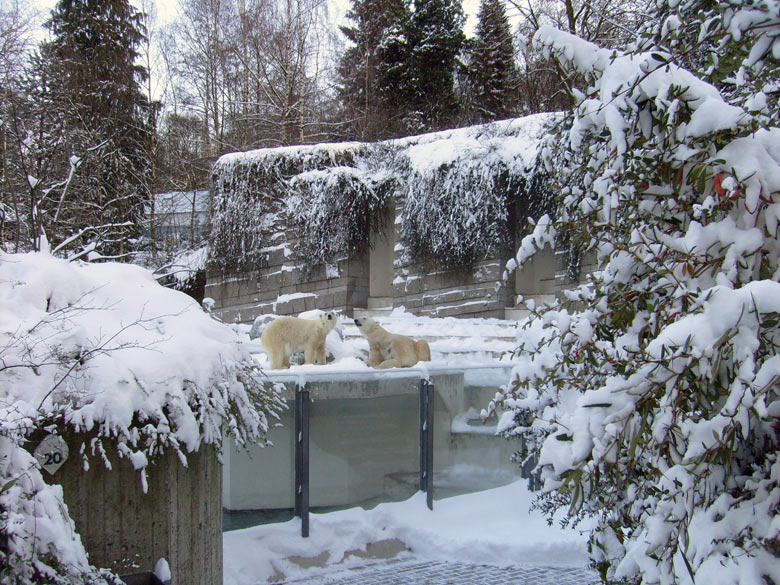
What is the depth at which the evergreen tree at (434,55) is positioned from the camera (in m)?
18.4

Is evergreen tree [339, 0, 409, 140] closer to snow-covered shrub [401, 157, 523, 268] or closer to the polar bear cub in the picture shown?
snow-covered shrub [401, 157, 523, 268]

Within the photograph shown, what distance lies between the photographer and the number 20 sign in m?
2.70


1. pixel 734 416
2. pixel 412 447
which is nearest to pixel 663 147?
pixel 734 416

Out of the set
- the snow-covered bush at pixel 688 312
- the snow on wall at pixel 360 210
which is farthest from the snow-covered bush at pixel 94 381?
the snow on wall at pixel 360 210

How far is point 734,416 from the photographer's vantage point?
4.26 ft

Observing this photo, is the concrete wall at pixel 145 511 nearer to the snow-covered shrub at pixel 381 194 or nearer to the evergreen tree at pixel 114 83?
the snow-covered shrub at pixel 381 194

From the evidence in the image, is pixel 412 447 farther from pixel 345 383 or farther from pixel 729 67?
pixel 729 67

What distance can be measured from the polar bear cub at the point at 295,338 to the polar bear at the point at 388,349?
37 cm

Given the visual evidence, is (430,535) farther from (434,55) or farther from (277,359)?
(434,55)

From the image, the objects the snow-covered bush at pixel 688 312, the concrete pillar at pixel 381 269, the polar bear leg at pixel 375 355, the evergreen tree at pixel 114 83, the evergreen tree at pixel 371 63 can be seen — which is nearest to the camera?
the snow-covered bush at pixel 688 312

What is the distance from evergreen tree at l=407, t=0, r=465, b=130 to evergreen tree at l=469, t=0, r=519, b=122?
2.01ft

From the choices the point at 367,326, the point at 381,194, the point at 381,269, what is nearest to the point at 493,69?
the point at 381,194

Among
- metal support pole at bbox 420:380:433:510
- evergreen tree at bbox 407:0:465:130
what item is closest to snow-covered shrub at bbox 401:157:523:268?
metal support pole at bbox 420:380:433:510

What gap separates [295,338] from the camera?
6.80 metres
